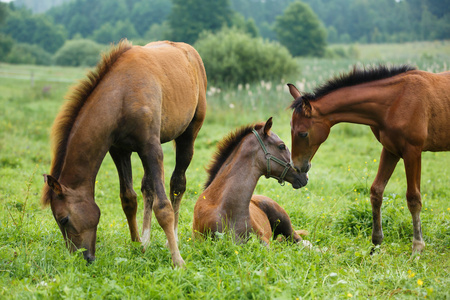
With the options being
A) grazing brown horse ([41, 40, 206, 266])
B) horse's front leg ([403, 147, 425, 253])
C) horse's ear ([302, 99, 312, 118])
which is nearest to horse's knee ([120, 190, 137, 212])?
grazing brown horse ([41, 40, 206, 266])

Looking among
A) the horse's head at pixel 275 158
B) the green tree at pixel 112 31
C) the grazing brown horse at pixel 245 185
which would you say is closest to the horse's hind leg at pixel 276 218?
the grazing brown horse at pixel 245 185

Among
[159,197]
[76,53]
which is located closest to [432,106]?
[159,197]

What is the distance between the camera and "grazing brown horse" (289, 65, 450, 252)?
4.32 meters

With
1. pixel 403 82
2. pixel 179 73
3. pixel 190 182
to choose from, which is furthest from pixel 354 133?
pixel 179 73

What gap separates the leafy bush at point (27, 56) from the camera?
1941 inches

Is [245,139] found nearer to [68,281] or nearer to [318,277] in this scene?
[318,277]

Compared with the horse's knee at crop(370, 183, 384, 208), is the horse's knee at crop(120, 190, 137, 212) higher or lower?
higher

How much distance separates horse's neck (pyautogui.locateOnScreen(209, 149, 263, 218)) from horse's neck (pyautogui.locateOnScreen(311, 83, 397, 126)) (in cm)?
93

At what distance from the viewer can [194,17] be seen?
4250cm

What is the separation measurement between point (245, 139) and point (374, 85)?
5.08 feet

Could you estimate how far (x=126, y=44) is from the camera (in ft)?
13.4

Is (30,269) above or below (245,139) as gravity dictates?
below

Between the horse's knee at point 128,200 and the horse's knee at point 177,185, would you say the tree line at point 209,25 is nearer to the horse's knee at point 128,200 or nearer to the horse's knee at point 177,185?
the horse's knee at point 177,185

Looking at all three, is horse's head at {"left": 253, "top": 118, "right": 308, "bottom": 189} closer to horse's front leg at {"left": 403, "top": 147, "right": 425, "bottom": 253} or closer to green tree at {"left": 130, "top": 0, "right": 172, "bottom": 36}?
horse's front leg at {"left": 403, "top": 147, "right": 425, "bottom": 253}
